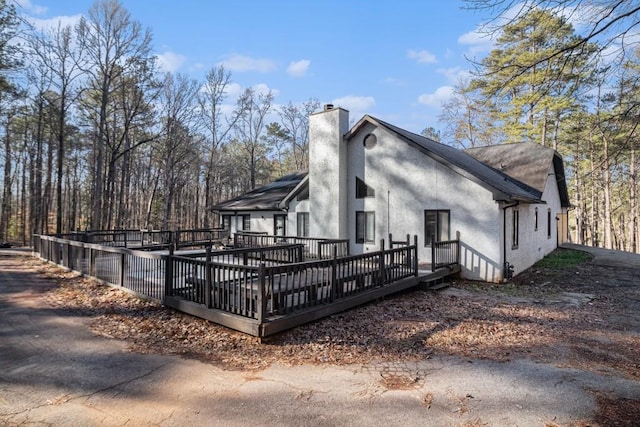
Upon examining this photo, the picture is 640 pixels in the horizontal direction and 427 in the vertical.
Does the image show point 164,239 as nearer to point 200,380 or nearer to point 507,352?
point 200,380

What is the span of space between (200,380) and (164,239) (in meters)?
14.6

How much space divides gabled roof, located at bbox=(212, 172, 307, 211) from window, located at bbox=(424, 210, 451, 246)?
7.12 m

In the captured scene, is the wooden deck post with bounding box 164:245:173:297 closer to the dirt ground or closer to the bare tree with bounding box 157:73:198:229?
the dirt ground

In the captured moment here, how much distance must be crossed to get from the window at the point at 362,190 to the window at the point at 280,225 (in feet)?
17.0

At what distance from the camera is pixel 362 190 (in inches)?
576

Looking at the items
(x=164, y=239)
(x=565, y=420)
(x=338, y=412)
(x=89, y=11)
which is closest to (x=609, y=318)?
(x=565, y=420)

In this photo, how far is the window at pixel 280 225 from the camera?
18453 mm

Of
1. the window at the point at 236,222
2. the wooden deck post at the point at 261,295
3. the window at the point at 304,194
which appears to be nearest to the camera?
the wooden deck post at the point at 261,295

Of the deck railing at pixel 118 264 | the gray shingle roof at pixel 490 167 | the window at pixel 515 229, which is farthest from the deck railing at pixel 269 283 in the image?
the window at pixel 515 229

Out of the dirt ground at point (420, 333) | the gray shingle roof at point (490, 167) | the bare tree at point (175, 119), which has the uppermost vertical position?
the bare tree at point (175, 119)

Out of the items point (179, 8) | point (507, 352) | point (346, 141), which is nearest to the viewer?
point (507, 352)

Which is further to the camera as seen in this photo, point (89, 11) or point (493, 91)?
point (89, 11)

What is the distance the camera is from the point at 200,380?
4.55m

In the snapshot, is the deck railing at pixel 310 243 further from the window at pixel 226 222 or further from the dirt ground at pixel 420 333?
the window at pixel 226 222
